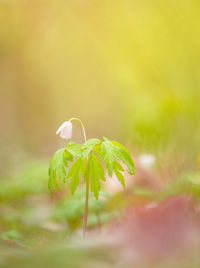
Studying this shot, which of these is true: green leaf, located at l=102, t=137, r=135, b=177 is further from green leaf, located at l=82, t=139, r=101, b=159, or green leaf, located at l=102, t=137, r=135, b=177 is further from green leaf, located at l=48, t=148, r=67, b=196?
green leaf, located at l=48, t=148, r=67, b=196

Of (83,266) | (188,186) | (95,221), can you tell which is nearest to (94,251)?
(83,266)

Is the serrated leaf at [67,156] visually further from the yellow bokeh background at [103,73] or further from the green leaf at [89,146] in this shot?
the yellow bokeh background at [103,73]

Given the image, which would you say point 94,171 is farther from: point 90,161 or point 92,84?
point 92,84

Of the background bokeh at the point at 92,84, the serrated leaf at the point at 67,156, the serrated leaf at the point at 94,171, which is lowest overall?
the serrated leaf at the point at 94,171

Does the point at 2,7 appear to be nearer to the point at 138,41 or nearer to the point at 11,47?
the point at 11,47

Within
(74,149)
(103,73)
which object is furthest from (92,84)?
(74,149)

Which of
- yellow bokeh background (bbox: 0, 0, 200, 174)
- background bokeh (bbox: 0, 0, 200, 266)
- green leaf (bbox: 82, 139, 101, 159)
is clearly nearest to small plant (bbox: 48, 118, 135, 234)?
green leaf (bbox: 82, 139, 101, 159)

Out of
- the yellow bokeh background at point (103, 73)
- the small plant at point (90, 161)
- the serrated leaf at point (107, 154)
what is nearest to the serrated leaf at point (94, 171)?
the small plant at point (90, 161)

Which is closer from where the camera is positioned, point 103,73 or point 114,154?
point 114,154
